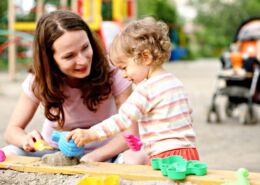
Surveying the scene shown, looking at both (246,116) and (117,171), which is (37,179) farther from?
(246,116)

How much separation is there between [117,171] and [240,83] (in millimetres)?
5029

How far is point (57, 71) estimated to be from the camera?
2.77m

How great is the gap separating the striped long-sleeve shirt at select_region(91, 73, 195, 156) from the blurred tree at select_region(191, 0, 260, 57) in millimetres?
28580

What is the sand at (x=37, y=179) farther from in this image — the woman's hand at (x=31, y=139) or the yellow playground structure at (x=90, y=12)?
the yellow playground structure at (x=90, y=12)

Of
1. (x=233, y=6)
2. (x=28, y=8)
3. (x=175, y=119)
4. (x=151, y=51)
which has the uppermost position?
(x=151, y=51)

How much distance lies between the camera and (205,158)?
4680 millimetres

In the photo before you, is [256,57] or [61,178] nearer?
[61,178]

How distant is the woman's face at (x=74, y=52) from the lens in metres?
2.62

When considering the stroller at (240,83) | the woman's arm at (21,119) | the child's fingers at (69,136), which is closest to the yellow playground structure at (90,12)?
the stroller at (240,83)

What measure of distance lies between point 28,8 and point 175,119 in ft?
39.5

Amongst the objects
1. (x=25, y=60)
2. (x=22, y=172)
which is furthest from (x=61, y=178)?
(x=25, y=60)

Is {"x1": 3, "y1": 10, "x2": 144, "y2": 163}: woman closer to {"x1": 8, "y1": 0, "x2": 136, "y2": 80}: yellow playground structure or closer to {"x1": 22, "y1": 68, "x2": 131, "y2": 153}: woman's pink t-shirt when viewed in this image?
{"x1": 22, "y1": 68, "x2": 131, "y2": 153}: woman's pink t-shirt

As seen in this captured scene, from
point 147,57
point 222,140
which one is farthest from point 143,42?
point 222,140

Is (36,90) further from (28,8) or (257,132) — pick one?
(28,8)
